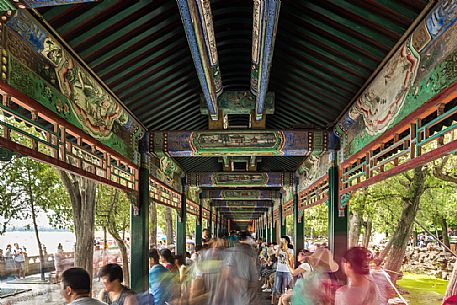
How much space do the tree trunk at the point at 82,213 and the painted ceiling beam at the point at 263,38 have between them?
4.60 m

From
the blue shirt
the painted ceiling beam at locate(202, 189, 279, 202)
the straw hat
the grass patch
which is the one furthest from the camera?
the painted ceiling beam at locate(202, 189, 279, 202)

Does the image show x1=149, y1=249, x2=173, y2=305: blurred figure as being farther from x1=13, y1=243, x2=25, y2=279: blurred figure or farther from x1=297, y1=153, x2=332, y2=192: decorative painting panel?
x1=13, y1=243, x2=25, y2=279: blurred figure

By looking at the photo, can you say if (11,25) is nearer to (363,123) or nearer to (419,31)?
(419,31)

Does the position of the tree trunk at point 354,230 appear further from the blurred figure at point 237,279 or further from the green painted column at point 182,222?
the blurred figure at point 237,279

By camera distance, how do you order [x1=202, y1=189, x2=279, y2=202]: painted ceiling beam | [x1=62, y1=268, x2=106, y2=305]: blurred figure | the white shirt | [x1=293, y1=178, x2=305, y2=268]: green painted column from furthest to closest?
[x1=202, y1=189, x2=279, y2=202]: painted ceiling beam < [x1=293, y1=178, x2=305, y2=268]: green painted column < [x1=62, y1=268, x2=106, y2=305]: blurred figure < the white shirt

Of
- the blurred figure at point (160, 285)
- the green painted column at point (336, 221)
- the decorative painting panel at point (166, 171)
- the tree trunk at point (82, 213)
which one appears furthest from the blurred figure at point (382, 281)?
the tree trunk at point (82, 213)

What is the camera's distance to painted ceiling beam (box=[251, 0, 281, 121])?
3293 millimetres

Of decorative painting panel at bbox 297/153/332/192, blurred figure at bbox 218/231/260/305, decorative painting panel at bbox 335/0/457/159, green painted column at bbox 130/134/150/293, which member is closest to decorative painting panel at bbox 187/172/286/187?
decorative painting panel at bbox 297/153/332/192

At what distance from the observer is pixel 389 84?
437 centimetres

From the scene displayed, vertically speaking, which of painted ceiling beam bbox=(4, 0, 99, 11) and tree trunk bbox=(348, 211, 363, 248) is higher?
painted ceiling beam bbox=(4, 0, 99, 11)

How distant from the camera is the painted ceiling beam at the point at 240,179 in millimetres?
13359

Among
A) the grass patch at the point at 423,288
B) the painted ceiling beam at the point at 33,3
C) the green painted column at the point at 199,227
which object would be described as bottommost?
the grass patch at the point at 423,288

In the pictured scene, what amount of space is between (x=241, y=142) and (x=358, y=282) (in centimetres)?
455

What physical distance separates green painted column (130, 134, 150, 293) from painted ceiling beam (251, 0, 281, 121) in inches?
112
